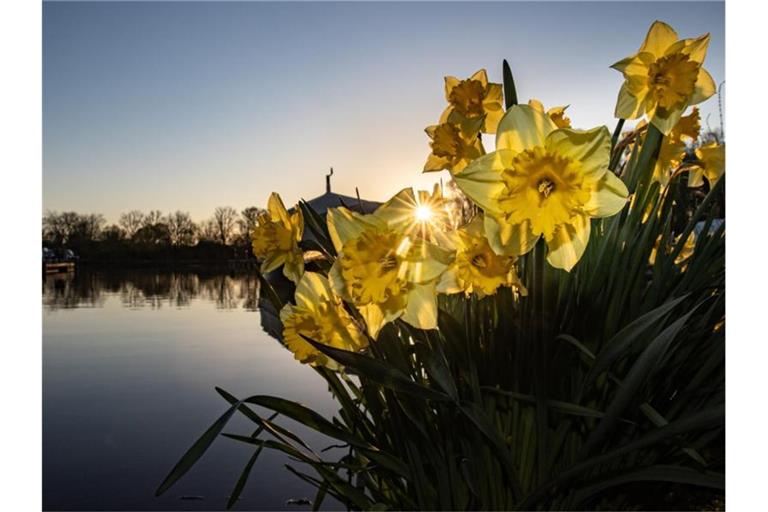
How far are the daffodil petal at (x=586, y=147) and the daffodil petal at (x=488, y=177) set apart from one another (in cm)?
4

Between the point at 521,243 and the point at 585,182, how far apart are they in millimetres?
67

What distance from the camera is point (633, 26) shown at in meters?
1.16

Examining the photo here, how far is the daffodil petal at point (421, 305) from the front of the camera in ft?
1.52

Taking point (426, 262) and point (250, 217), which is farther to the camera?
point (250, 217)

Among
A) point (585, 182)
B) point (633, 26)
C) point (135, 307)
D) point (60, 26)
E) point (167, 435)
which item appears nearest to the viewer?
point (585, 182)

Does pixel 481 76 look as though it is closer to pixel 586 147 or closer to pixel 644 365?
pixel 586 147

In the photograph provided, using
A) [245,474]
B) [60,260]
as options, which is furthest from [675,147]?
[60,260]

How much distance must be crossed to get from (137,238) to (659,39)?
97.3 feet

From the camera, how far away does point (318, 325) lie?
→ 54 centimetres

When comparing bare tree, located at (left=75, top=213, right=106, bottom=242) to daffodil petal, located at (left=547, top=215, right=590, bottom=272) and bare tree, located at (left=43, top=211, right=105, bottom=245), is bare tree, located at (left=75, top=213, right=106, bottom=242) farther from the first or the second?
daffodil petal, located at (left=547, top=215, right=590, bottom=272)

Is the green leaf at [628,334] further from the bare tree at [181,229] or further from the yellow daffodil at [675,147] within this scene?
the bare tree at [181,229]
